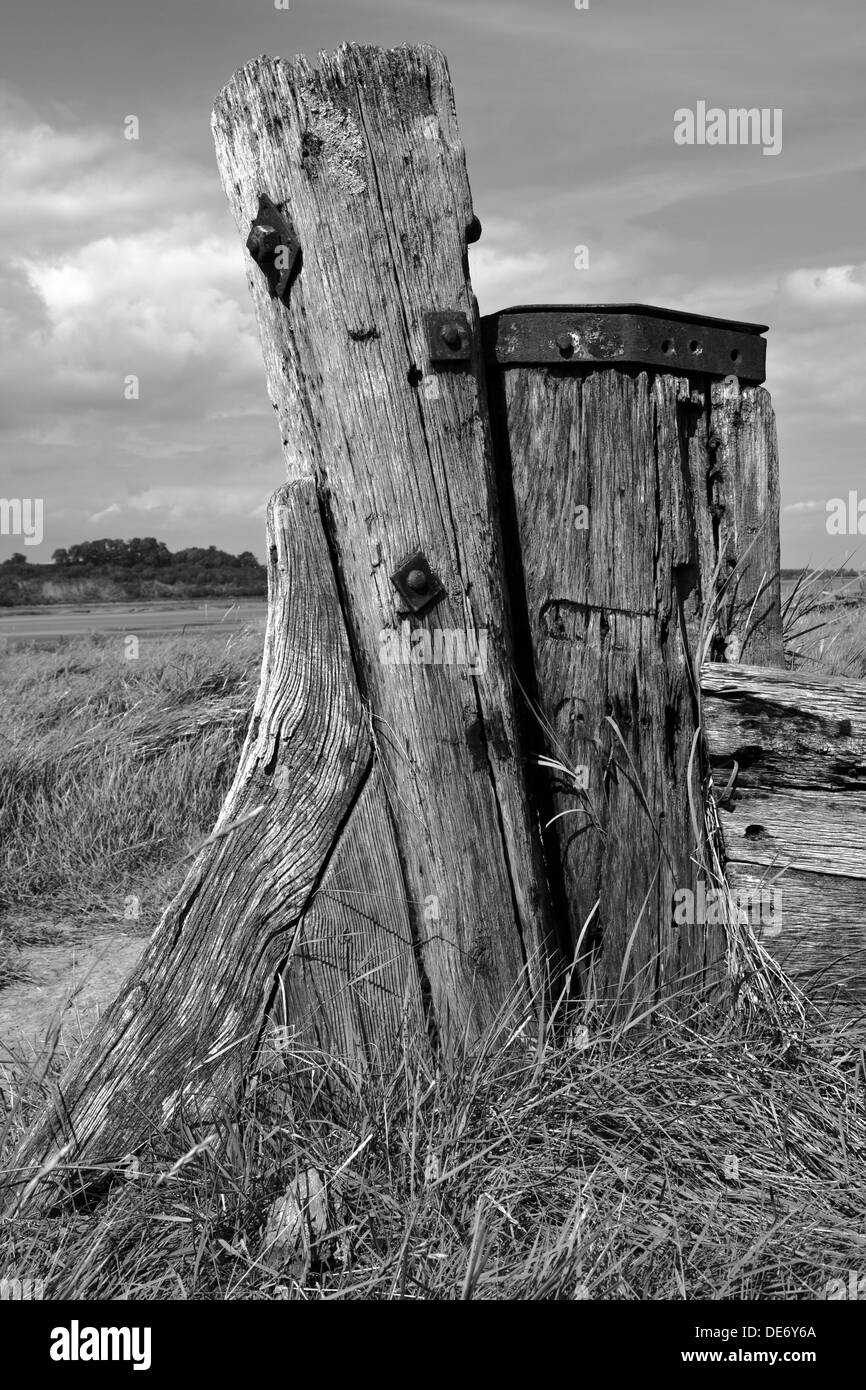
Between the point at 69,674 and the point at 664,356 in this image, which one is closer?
A: the point at 664,356

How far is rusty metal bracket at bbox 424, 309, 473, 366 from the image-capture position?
7.50ft

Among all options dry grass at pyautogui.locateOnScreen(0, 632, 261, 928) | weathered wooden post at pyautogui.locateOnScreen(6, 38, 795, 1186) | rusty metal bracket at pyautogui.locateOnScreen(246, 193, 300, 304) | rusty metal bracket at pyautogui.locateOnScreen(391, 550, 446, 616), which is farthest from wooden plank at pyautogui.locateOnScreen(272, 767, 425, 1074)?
dry grass at pyautogui.locateOnScreen(0, 632, 261, 928)

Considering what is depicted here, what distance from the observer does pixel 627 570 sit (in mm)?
2494

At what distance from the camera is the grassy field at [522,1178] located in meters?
1.89

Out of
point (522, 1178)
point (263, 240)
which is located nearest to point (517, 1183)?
point (522, 1178)

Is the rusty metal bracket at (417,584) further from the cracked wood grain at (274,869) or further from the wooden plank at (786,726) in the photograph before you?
the wooden plank at (786,726)

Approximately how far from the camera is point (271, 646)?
2359 millimetres

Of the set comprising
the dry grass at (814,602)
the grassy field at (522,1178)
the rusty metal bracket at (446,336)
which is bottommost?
the grassy field at (522,1178)

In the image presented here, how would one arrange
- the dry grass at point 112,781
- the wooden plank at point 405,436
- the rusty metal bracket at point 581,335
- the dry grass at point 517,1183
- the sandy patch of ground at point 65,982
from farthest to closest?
the dry grass at point 112,781, the sandy patch of ground at point 65,982, the rusty metal bracket at point 581,335, the wooden plank at point 405,436, the dry grass at point 517,1183

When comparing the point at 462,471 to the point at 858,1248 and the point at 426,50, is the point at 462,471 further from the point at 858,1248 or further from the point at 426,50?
the point at 858,1248

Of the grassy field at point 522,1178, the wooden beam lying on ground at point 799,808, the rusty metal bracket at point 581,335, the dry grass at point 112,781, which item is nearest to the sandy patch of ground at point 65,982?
the dry grass at point 112,781

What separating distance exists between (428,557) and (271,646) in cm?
41

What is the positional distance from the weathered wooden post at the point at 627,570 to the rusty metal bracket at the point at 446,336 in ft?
0.51
